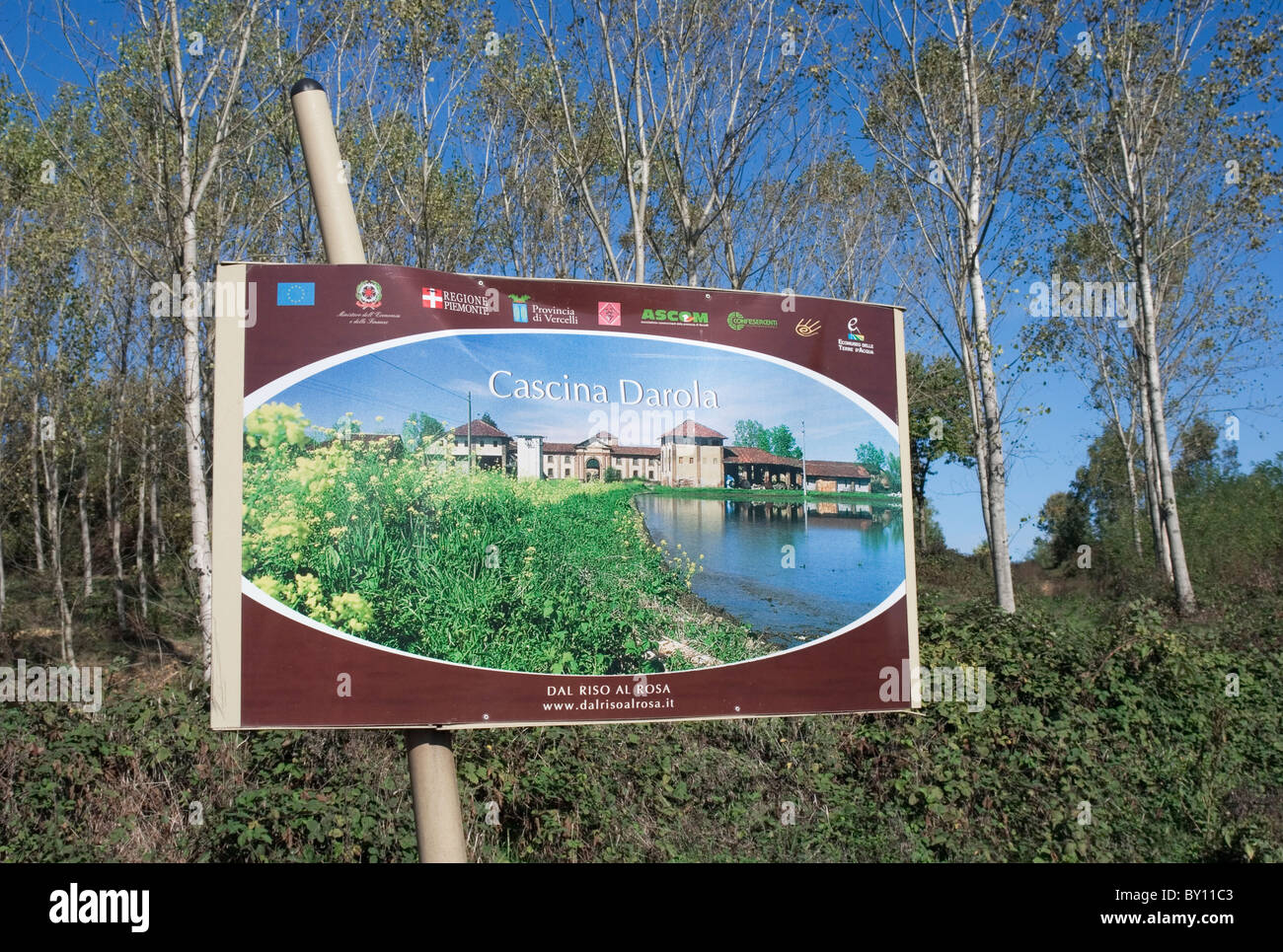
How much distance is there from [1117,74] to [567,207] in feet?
37.0

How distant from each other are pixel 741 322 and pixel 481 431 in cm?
119

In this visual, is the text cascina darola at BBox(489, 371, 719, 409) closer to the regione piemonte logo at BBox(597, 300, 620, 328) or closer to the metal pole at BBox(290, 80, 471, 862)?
the regione piemonte logo at BBox(597, 300, 620, 328)

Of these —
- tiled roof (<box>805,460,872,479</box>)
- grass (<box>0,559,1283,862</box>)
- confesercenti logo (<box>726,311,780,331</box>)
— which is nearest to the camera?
confesercenti logo (<box>726,311,780,331</box>)

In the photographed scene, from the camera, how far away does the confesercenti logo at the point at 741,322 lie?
4082 millimetres

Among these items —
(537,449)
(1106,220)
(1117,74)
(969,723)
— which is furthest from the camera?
(1106,220)

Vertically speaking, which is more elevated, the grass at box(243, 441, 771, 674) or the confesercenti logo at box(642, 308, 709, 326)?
the confesercenti logo at box(642, 308, 709, 326)

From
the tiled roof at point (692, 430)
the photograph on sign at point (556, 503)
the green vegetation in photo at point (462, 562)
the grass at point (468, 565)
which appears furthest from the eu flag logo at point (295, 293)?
the tiled roof at point (692, 430)

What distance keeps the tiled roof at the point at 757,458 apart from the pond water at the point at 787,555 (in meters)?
0.19

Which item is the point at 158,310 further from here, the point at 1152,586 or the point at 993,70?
the point at 1152,586

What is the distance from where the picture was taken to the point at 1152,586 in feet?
68.9

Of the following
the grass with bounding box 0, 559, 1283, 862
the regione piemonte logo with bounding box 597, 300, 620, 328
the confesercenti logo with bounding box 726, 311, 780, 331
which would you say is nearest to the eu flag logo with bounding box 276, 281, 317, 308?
the regione piemonte logo with bounding box 597, 300, 620, 328

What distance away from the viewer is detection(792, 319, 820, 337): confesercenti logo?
4.15 metres

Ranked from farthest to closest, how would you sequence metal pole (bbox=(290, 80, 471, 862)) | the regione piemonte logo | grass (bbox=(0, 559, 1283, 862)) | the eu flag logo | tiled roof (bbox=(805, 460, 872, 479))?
grass (bbox=(0, 559, 1283, 862)) → tiled roof (bbox=(805, 460, 872, 479)) → the regione piemonte logo → metal pole (bbox=(290, 80, 471, 862)) → the eu flag logo

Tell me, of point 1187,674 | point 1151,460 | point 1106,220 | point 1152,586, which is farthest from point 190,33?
point 1151,460
